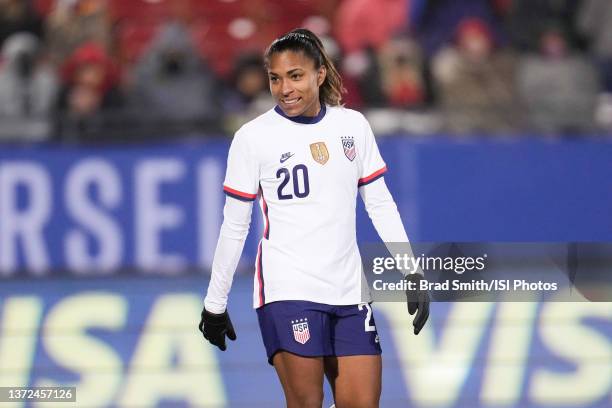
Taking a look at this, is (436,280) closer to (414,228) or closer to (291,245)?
(291,245)

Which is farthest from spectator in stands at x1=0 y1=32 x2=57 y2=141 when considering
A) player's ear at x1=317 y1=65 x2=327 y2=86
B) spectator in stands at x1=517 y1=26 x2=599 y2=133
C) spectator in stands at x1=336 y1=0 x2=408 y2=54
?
player's ear at x1=317 y1=65 x2=327 y2=86

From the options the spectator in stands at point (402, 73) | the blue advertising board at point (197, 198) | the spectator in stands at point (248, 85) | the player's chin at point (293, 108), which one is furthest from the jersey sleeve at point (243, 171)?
the spectator in stands at point (402, 73)

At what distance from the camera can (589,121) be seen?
9.70 metres

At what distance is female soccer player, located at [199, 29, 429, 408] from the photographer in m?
4.72

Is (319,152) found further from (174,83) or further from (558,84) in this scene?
(558,84)

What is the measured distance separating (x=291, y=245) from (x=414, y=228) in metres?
4.41

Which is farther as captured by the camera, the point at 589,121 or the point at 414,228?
the point at 589,121

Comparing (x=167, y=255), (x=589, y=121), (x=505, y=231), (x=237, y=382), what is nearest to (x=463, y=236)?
(x=505, y=231)

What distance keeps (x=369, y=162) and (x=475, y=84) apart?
546cm

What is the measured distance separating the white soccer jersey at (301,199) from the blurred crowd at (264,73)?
4.54 metres

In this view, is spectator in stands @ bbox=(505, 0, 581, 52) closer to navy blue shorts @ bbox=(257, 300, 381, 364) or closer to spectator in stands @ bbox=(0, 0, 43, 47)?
spectator in stands @ bbox=(0, 0, 43, 47)

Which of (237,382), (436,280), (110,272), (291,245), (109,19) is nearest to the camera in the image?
(291,245)

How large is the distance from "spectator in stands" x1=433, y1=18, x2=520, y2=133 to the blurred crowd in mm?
12

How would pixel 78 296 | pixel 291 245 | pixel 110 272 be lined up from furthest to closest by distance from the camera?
pixel 110 272, pixel 78 296, pixel 291 245
